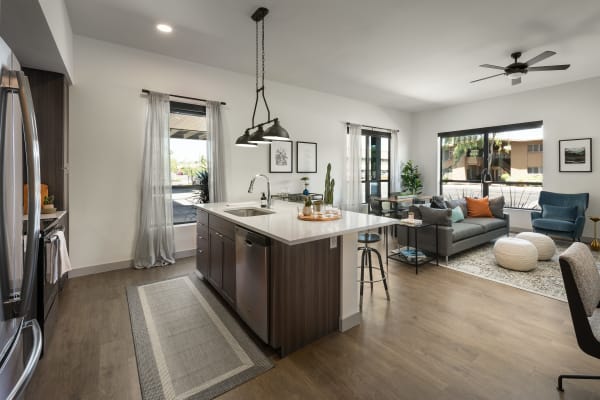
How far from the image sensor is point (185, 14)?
296 cm

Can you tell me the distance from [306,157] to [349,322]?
383cm

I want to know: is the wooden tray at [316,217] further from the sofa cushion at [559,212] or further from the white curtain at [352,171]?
the sofa cushion at [559,212]

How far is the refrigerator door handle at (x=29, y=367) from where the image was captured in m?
0.74

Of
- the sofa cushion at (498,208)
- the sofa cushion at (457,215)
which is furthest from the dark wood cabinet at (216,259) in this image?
the sofa cushion at (498,208)

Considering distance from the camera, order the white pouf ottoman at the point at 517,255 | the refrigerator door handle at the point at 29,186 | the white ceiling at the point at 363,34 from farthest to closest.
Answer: the white pouf ottoman at the point at 517,255, the white ceiling at the point at 363,34, the refrigerator door handle at the point at 29,186

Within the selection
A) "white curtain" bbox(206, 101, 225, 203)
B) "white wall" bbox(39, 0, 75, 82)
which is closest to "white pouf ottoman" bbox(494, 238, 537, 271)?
"white curtain" bbox(206, 101, 225, 203)

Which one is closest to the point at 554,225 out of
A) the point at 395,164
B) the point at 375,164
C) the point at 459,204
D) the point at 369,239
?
the point at 459,204

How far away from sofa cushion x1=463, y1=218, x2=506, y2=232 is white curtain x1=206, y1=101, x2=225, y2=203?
4.21m

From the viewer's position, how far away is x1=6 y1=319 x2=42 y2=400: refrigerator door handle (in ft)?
2.41

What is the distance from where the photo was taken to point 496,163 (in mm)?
6484

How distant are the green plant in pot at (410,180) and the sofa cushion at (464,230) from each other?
2801mm

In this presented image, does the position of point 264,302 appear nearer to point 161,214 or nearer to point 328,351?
point 328,351

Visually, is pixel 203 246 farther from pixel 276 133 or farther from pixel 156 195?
pixel 276 133

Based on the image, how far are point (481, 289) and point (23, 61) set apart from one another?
5322 mm
